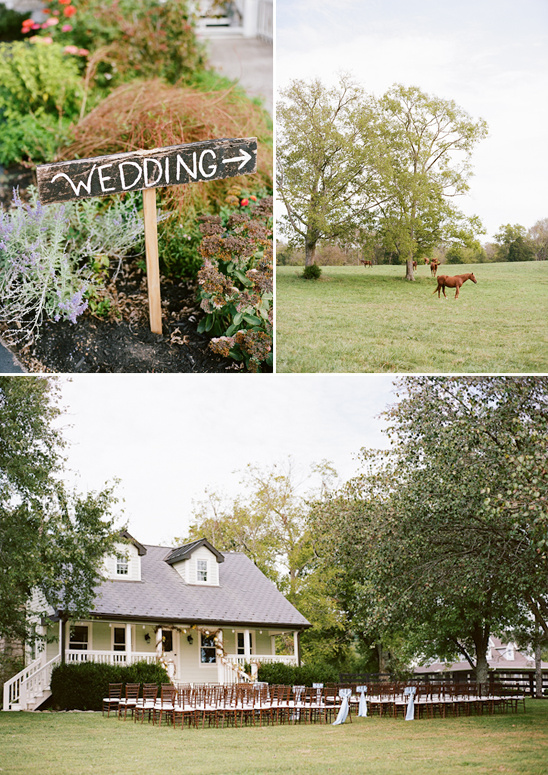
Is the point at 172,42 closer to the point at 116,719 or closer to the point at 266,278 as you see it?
the point at 266,278

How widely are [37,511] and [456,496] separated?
6328mm

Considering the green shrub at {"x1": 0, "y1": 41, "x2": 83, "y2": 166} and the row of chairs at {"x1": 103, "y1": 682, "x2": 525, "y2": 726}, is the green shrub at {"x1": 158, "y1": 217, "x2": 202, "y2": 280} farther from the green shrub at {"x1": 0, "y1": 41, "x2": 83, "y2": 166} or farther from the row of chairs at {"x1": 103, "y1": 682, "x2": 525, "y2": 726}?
the row of chairs at {"x1": 103, "y1": 682, "x2": 525, "y2": 726}

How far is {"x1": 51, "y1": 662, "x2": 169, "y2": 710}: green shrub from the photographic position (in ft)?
41.1

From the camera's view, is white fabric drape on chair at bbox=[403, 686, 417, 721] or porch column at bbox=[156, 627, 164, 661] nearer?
white fabric drape on chair at bbox=[403, 686, 417, 721]

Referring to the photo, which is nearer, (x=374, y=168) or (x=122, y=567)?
(x=374, y=168)

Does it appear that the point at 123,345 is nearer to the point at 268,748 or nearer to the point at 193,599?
the point at 268,748

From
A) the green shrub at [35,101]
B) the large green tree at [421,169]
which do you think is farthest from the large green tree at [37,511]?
the large green tree at [421,169]

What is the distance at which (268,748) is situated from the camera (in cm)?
883

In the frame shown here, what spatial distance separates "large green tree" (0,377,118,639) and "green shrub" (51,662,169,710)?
63.6 inches

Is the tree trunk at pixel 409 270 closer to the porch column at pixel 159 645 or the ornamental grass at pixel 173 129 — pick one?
the ornamental grass at pixel 173 129

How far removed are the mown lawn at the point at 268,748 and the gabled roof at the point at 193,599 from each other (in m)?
3.12

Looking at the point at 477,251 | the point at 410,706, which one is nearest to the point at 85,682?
the point at 410,706

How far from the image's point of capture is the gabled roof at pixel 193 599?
14594 millimetres

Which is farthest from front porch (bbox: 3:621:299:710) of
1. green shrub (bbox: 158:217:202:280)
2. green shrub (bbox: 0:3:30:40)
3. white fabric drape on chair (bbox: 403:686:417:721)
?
green shrub (bbox: 0:3:30:40)
